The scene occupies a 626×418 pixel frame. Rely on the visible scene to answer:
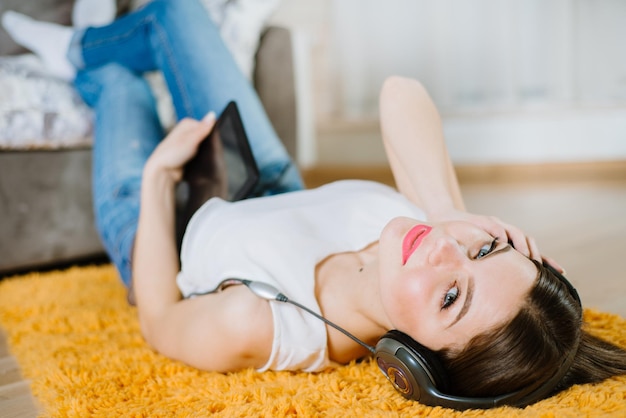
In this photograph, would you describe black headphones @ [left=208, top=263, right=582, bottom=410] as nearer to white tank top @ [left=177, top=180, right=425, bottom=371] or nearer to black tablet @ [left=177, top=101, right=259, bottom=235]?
white tank top @ [left=177, top=180, right=425, bottom=371]

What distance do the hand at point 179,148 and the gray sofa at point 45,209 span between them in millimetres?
655

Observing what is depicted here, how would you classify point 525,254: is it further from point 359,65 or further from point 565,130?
point 359,65

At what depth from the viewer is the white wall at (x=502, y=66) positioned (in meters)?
3.26

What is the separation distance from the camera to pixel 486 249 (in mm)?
882

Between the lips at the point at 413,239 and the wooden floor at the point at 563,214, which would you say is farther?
the wooden floor at the point at 563,214

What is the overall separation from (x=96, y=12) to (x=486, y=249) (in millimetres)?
1915

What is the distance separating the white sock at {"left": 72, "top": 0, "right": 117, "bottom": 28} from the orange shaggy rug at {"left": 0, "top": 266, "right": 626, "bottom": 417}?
4.23ft

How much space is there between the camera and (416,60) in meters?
3.78

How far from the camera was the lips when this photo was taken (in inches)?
34.1

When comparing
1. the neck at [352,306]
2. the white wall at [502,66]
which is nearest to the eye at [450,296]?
the neck at [352,306]

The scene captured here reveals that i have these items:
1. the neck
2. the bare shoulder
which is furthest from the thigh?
the neck

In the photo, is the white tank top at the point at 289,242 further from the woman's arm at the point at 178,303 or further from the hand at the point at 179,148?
the hand at the point at 179,148

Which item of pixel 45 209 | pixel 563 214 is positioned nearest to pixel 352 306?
pixel 45 209

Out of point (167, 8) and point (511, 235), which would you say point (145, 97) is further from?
point (511, 235)
